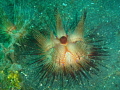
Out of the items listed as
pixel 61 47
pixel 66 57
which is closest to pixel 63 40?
pixel 61 47

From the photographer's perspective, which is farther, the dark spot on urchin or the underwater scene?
the underwater scene

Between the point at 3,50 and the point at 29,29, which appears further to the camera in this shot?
the point at 29,29

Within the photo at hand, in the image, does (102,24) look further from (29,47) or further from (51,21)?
(29,47)

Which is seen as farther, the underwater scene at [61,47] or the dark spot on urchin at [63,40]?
the underwater scene at [61,47]

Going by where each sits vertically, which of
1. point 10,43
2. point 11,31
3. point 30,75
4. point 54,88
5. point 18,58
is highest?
point 11,31

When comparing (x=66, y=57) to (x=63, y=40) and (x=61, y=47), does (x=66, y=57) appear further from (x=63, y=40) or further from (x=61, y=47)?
(x=63, y=40)

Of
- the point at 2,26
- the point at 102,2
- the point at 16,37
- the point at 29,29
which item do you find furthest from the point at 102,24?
the point at 2,26

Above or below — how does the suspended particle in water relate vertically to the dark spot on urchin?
below

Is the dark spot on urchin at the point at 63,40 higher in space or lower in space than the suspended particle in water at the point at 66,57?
higher
